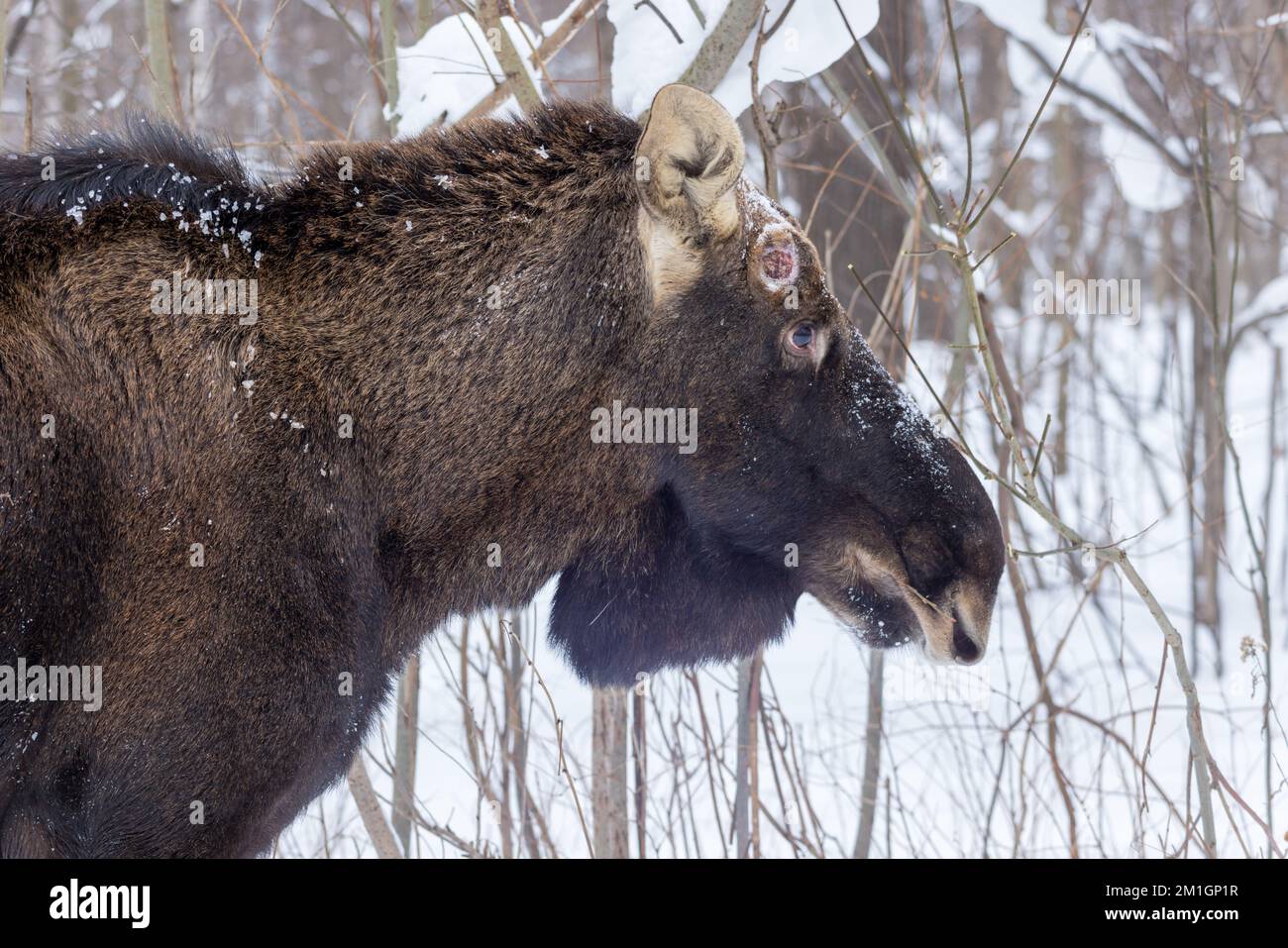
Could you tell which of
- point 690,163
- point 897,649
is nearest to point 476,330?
point 690,163

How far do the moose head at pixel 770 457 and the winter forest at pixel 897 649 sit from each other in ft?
0.63

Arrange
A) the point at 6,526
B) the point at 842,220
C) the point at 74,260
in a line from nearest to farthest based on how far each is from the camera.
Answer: the point at 6,526 < the point at 74,260 < the point at 842,220

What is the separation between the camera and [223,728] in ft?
9.14

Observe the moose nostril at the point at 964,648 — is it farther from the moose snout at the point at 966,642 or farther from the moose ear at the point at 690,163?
the moose ear at the point at 690,163

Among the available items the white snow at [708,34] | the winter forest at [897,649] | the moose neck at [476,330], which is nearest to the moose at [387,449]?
the moose neck at [476,330]

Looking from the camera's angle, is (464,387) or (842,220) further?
(842,220)

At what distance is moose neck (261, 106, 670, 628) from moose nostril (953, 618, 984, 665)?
0.90 metres

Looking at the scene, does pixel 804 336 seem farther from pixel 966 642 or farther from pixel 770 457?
pixel 966 642

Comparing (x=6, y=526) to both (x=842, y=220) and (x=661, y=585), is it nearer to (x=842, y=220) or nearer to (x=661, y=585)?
(x=661, y=585)

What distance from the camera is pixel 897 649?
3.50 metres

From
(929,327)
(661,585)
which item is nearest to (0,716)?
(661,585)
